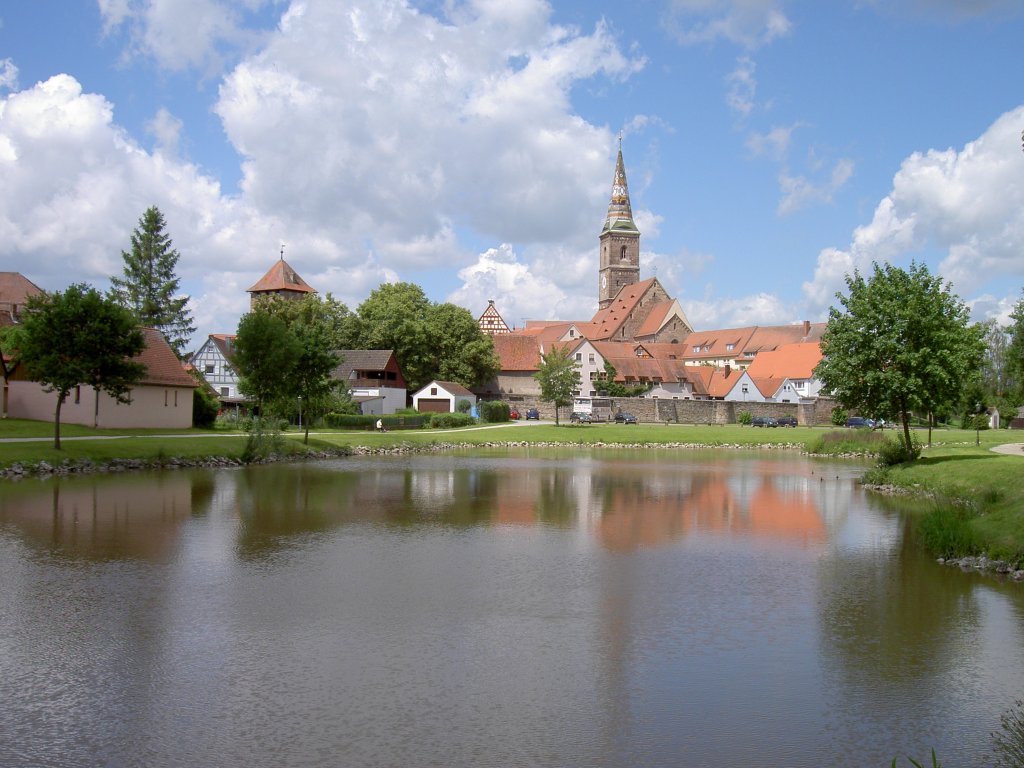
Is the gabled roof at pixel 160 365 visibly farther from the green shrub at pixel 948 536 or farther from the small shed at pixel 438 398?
the green shrub at pixel 948 536

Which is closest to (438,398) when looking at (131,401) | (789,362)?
(131,401)

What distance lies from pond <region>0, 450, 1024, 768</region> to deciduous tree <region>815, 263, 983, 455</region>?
10.3 meters

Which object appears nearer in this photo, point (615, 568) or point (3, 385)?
point (615, 568)

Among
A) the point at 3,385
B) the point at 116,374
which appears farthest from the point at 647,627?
the point at 3,385

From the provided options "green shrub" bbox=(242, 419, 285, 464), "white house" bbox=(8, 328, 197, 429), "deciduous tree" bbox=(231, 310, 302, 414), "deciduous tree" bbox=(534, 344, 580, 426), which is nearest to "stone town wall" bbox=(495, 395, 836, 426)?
"deciduous tree" bbox=(534, 344, 580, 426)

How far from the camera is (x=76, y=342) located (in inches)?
1291

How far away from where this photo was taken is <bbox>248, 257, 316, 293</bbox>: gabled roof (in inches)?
4060

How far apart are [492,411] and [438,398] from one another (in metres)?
5.10

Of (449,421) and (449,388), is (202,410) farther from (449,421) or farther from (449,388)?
(449,388)

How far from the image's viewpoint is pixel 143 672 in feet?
33.0

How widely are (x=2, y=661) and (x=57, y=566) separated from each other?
213 inches

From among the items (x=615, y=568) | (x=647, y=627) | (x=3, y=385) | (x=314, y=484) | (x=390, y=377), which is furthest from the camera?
(x=390, y=377)

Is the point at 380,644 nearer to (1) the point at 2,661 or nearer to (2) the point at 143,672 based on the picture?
(2) the point at 143,672

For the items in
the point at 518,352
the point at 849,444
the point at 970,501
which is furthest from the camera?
the point at 518,352
